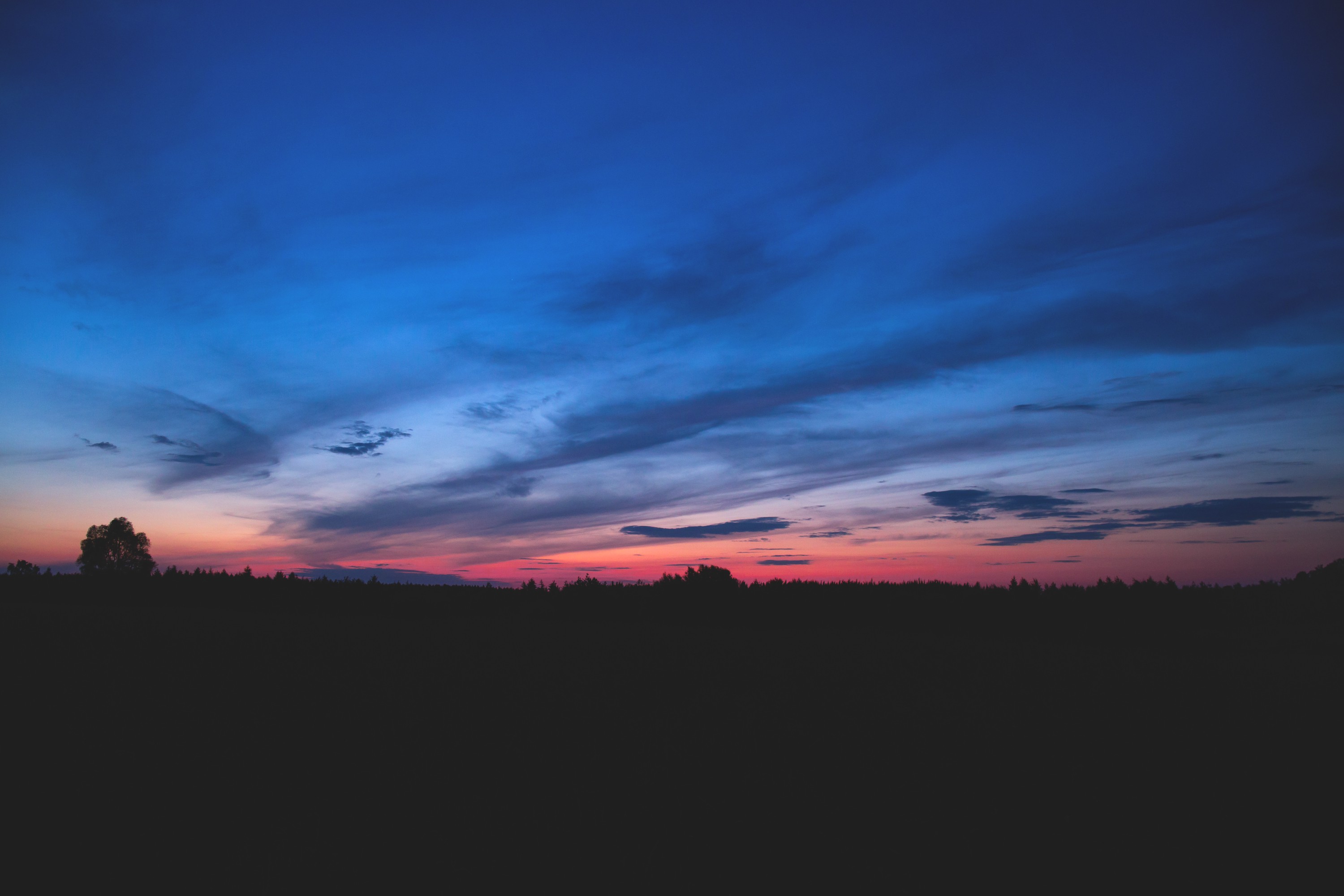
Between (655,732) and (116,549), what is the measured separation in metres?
94.3

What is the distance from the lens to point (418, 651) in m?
13.8

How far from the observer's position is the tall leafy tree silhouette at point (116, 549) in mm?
73188

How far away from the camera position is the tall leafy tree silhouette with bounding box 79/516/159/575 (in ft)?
240

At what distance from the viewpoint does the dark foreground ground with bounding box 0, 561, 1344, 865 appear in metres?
5.45

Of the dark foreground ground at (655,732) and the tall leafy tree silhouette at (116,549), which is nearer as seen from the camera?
→ the dark foreground ground at (655,732)

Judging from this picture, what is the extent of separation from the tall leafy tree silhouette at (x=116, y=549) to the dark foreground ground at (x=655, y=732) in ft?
242

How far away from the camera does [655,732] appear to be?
746cm

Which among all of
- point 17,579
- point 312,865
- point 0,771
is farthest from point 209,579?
point 312,865

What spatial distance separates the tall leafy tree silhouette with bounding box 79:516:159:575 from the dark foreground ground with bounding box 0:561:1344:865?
73622 millimetres

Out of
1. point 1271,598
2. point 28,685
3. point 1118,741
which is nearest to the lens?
point 1118,741

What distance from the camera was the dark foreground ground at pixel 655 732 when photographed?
5.45m

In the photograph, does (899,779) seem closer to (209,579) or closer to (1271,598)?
(1271,598)

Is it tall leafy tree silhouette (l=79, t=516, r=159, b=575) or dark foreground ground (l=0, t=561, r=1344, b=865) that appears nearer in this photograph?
dark foreground ground (l=0, t=561, r=1344, b=865)

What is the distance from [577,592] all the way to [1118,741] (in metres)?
32.1
